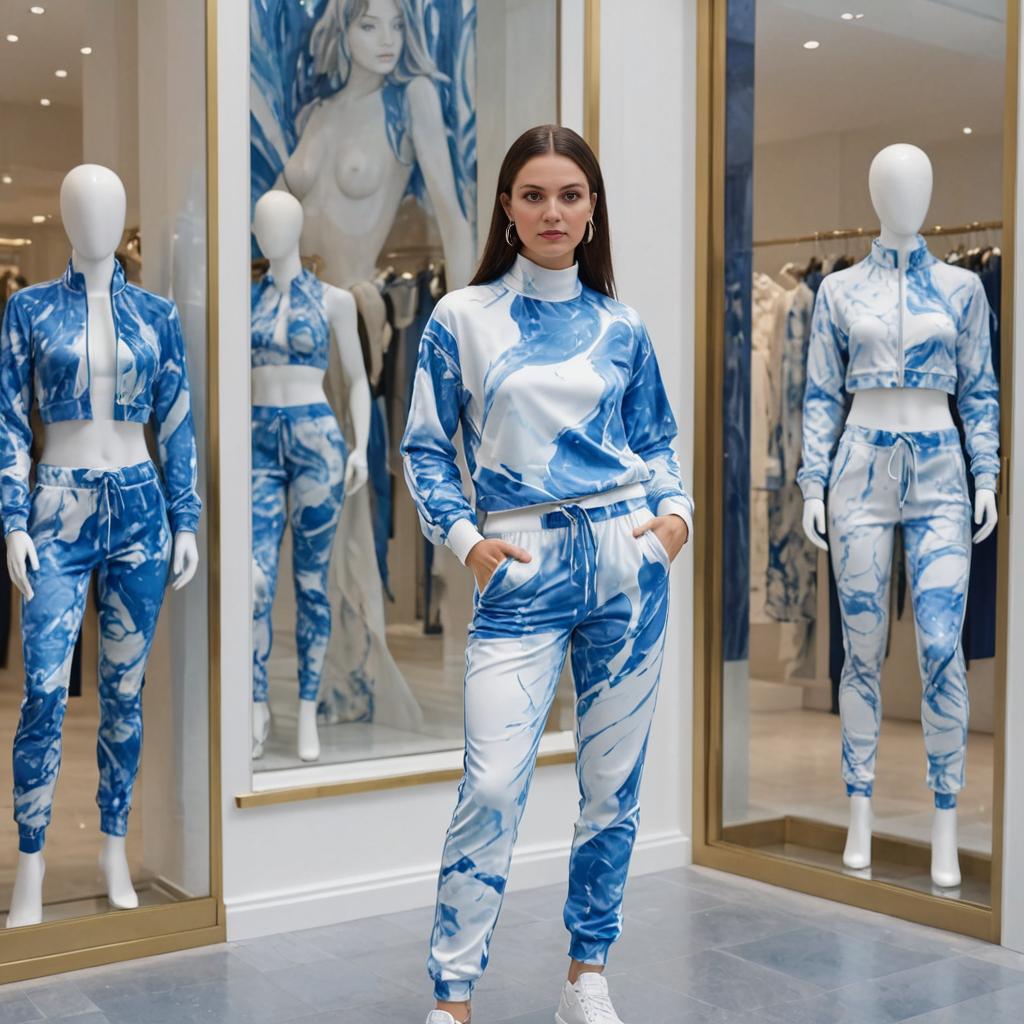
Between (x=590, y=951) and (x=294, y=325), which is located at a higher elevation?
(x=294, y=325)

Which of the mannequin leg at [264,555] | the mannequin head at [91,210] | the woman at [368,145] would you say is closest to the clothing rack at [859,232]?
the woman at [368,145]

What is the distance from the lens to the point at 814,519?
12.0 ft

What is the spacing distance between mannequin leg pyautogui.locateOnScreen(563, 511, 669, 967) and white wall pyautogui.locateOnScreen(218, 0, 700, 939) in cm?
107

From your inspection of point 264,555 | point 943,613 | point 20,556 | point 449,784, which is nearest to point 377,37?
point 264,555

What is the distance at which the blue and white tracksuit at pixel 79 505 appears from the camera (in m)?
3.11

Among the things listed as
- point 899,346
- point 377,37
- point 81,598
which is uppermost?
point 377,37

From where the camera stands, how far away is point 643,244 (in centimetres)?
407

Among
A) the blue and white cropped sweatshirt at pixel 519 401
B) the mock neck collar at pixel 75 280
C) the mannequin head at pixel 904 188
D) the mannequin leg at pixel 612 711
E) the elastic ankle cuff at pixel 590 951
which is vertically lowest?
the elastic ankle cuff at pixel 590 951

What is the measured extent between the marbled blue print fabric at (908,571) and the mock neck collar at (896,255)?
1.36 feet

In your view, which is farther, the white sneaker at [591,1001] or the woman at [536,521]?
the white sneaker at [591,1001]

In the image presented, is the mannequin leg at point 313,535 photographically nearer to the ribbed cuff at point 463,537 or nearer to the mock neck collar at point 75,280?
the mock neck collar at point 75,280

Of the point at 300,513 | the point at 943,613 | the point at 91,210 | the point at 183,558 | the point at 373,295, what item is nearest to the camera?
the point at 91,210

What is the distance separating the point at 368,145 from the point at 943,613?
1991 millimetres

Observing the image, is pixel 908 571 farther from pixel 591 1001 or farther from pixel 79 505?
pixel 79 505
